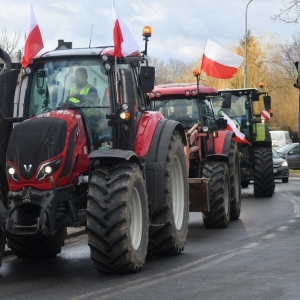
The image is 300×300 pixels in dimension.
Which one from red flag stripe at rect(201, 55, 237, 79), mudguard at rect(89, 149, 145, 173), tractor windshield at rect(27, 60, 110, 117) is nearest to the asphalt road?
mudguard at rect(89, 149, 145, 173)

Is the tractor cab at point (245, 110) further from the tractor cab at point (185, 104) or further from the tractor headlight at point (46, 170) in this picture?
the tractor headlight at point (46, 170)

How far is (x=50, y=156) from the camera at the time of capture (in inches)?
389

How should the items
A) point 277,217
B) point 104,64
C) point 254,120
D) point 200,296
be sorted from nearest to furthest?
point 200,296
point 104,64
point 277,217
point 254,120

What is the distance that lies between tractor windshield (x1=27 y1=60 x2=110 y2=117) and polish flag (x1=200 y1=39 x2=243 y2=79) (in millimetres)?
8321

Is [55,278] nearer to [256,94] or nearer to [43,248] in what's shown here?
[43,248]

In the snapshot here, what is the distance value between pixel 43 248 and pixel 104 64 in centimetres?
247

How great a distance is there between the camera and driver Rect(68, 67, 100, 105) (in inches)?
426

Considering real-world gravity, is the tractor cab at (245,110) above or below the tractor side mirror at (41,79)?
below

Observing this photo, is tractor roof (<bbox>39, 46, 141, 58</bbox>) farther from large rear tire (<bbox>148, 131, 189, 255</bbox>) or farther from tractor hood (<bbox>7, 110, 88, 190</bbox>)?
large rear tire (<bbox>148, 131, 189, 255</bbox>)

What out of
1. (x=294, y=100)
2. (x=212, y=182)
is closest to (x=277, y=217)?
(x=212, y=182)

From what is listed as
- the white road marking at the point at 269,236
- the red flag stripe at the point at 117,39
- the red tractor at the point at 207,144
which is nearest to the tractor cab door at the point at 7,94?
the red flag stripe at the point at 117,39

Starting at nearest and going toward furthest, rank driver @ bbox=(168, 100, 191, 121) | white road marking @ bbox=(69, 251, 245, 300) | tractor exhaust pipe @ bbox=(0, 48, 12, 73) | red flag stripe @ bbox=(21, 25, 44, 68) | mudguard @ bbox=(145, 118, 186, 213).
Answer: white road marking @ bbox=(69, 251, 245, 300)
tractor exhaust pipe @ bbox=(0, 48, 12, 73)
red flag stripe @ bbox=(21, 25, 44, 68)
mudguard @ bbox=(145, 118, 186, 213)
driver @ bbox=(168, 100, 191, 121)

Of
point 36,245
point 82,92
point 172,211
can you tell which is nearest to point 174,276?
point 172,211

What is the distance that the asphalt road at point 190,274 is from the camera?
28.8 feet
